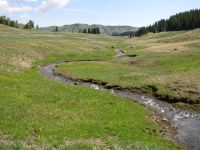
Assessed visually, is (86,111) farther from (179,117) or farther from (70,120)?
(179,117)

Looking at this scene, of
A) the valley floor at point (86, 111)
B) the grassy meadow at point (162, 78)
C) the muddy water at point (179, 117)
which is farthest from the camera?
the grassy meadow at point (162, 78)

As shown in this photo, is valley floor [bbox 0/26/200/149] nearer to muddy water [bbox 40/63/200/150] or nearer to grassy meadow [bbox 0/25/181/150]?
grassy meadow [bbox 0/25/181/150]

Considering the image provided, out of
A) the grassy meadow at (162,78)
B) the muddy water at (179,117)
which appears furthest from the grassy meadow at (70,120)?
the grassy meadow at (162,78)

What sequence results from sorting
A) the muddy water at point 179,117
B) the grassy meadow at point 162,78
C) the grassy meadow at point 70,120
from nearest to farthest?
the grassy meadow at point 70,120
the muddy water at point 179,117
the grassy meadow at point 162,78

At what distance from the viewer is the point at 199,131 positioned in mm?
31125

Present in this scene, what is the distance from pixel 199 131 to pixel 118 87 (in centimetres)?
2045

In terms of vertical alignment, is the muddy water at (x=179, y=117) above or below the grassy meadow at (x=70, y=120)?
below

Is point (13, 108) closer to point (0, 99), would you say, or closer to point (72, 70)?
point (0, 99)

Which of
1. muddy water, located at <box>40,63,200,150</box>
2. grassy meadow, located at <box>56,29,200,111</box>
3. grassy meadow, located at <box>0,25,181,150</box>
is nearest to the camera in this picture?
grassy meadow, located at <box>0,25,181,150</box>

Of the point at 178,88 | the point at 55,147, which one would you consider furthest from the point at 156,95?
the point at 55,147

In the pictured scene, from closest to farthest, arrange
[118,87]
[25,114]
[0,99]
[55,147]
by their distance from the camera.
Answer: [55,147] → [25,114] → [0,99] → [118,87]

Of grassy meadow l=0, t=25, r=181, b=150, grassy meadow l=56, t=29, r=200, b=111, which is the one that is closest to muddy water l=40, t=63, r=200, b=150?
grassy meadow l=56, t=29, r=200, b=111

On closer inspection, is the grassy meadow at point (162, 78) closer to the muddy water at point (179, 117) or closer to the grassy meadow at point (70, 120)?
the muddy water at point (179, 117)

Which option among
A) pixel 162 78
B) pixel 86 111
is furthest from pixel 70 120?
pixel 162 78
